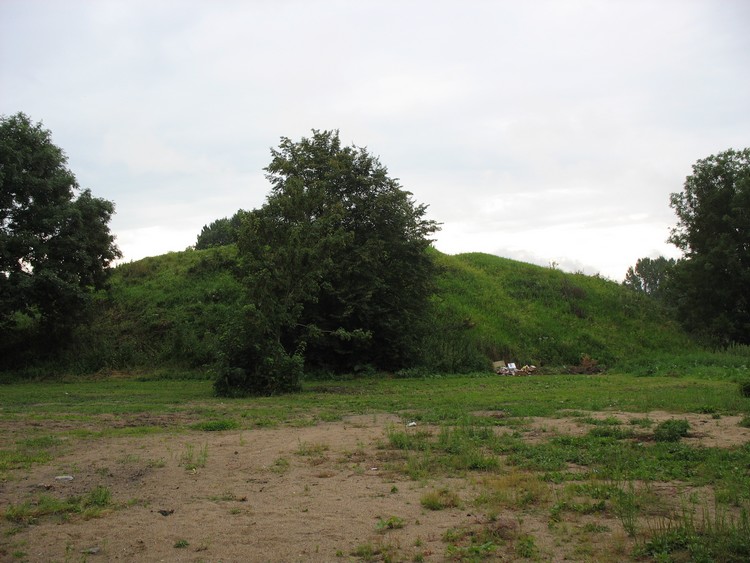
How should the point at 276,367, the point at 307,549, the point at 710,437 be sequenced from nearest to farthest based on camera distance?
1. the point at 307,549
2. the point at 710,437
3. the point at 276,367

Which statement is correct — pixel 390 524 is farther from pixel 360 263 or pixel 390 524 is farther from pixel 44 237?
pixel 44 237

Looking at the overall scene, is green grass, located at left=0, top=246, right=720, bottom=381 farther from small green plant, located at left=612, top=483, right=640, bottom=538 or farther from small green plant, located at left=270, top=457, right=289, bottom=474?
small green plant, located at left=612, top=483, right=640, bottom=538

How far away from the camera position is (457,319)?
3328 centimetres

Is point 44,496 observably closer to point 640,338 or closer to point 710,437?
point 710,437

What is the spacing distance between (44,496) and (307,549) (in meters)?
3.64

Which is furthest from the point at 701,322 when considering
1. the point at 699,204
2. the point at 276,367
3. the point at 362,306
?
the point at 276,367

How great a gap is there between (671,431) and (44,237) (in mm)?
26313

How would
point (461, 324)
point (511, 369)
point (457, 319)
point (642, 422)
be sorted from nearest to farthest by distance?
point (642, 422) → point (511, 369) → point (461, 324) → point (457, 319)

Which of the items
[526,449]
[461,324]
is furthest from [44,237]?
[526,449]

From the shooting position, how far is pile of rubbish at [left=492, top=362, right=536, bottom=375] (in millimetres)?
27734

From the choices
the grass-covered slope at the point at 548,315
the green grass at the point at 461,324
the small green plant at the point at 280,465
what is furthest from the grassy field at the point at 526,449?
the grass-covered slope at the point at 548,315

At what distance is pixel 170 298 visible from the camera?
3284 cm

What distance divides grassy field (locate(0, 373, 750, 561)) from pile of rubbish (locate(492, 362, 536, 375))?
7.89 metres

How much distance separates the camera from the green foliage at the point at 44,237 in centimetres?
2484
